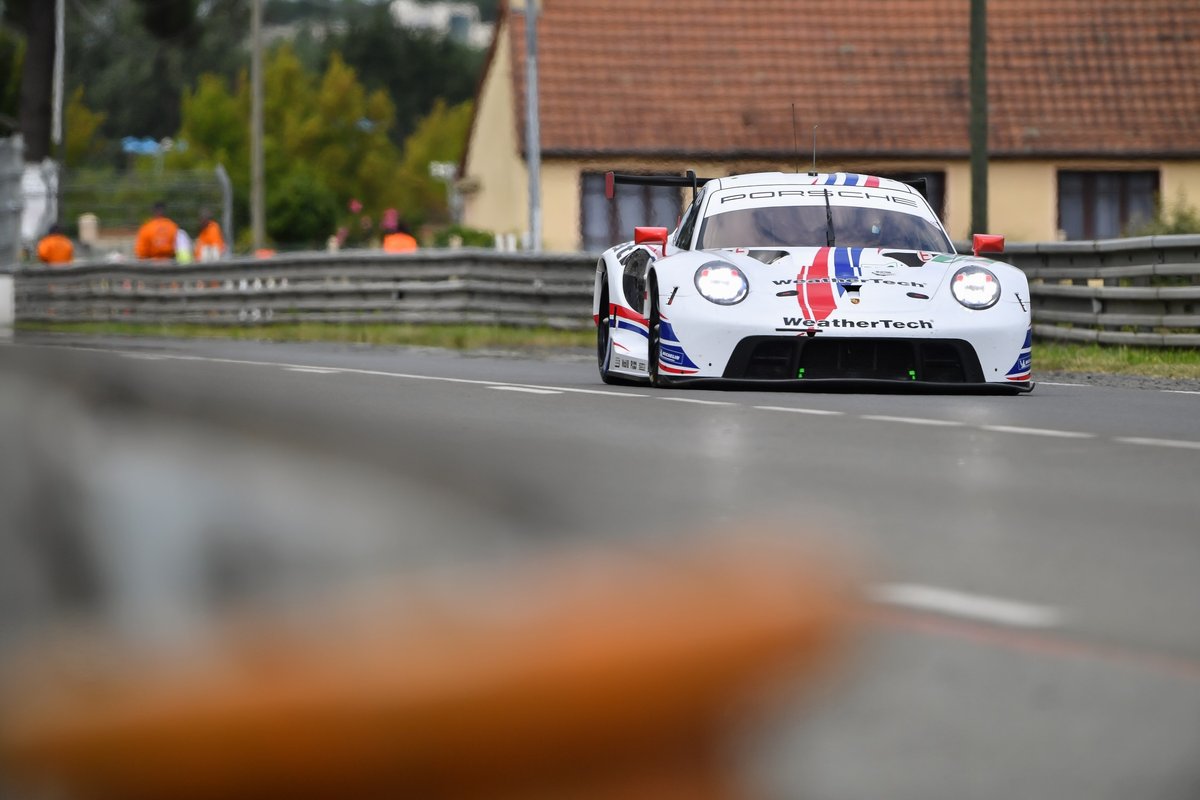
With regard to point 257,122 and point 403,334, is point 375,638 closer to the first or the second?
point 403,334

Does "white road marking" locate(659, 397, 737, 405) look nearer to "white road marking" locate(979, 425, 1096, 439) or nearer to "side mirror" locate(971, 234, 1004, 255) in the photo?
"white road marking" locate(979, 425, 1096, 439)

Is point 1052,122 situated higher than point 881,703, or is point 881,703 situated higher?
point 1052,122

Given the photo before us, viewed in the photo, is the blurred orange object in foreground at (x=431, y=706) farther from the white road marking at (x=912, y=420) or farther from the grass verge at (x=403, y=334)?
the grass verge at (x=403, y=334)

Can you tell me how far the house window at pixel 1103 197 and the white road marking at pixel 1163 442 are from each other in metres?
31.0

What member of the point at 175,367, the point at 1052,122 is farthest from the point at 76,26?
the point at 175,367

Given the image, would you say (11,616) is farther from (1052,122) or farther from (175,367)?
(1052,122)

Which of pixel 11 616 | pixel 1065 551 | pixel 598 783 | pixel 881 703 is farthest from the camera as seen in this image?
pixel 1065 551

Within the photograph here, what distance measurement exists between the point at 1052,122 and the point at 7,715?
3767 cm

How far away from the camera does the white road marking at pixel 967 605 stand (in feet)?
15.7

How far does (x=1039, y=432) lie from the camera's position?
9.42 metres

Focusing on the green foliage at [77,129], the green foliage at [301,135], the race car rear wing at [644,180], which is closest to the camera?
the race car rear wing at [644,180]

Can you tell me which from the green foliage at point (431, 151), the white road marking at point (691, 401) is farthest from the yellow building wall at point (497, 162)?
the green foliage at point (431, 151)

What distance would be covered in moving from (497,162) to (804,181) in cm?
3047

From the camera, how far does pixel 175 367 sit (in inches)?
609
